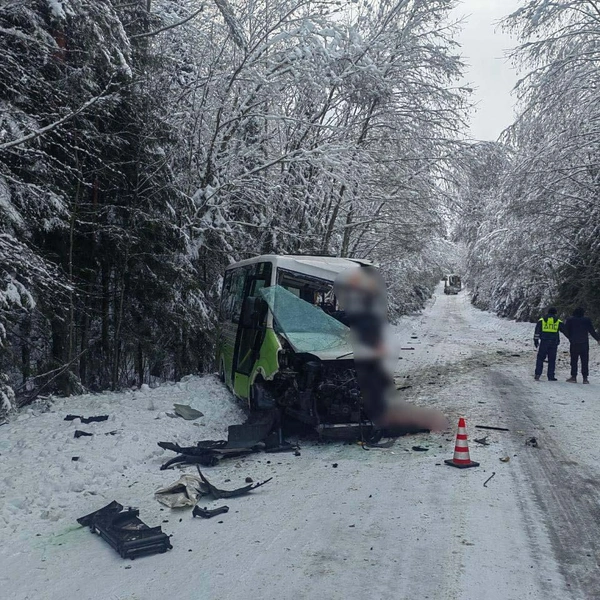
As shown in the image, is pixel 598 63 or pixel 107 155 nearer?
pixel 107 155

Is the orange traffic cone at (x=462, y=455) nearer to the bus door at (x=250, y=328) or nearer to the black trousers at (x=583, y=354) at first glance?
the bus door at (x=250, y=328)

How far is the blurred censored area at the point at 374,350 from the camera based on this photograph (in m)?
8.20

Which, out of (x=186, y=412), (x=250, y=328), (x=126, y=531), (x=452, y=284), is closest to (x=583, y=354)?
(x=250, y=328)

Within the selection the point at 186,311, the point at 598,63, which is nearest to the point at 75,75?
the point at 186,311

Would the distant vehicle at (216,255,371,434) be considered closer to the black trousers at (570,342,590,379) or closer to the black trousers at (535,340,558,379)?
the black trousers at (535,340,558,379)

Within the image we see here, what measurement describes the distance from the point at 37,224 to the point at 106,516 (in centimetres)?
539

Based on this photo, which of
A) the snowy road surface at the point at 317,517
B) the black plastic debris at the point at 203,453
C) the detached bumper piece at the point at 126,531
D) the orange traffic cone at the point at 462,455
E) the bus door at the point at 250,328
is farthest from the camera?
the bus door at the point at 250,328

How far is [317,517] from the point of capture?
5527 millimetres

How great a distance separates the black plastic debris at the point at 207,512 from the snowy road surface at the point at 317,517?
0.39ft

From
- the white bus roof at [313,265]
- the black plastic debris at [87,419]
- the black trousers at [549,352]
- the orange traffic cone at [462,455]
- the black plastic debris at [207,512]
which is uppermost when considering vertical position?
the white bus roof at [313,265]

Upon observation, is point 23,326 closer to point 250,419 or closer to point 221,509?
point 250,419

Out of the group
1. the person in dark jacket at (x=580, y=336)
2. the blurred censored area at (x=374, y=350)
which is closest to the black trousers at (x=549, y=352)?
the person in dark jacket at (x=580, y=336)

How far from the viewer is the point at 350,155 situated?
50.0 ft

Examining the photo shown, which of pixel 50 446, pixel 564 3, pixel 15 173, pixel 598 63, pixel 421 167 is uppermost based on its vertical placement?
pixel 564 3
